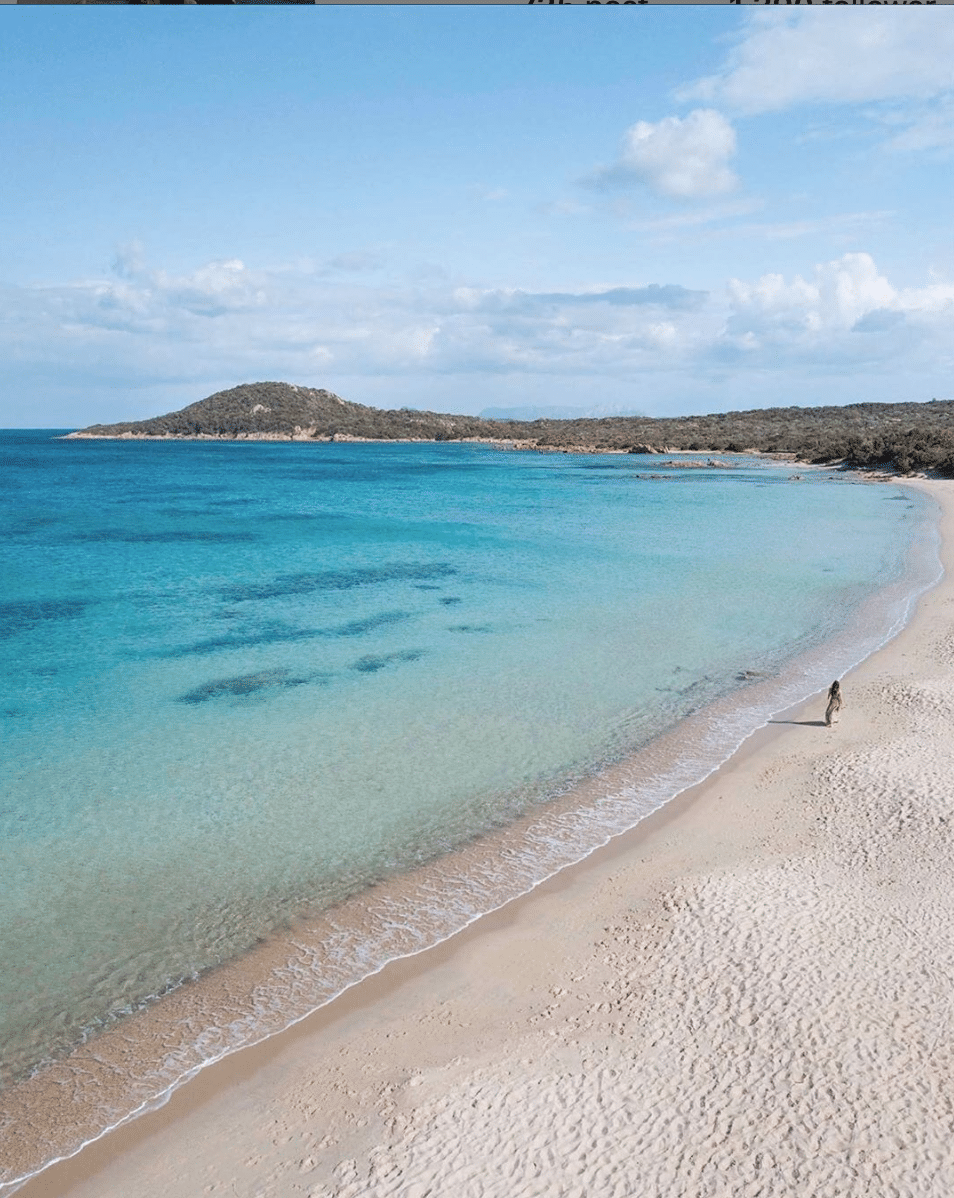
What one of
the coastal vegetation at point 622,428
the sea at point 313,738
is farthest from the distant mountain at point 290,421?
the sea at point 313,738

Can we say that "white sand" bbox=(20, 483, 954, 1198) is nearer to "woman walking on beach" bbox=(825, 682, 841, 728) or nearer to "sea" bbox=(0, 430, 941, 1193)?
"sea" bbox=(0, 430, 941, 1193)

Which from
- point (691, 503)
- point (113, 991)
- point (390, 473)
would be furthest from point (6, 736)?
point (390, 473)

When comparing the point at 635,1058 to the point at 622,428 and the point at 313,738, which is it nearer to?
the point at 313,738

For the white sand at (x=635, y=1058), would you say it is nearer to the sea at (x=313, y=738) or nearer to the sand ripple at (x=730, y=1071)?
the sand ripple at (x=730, y=1071)

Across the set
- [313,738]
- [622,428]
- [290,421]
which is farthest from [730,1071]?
[290,421]

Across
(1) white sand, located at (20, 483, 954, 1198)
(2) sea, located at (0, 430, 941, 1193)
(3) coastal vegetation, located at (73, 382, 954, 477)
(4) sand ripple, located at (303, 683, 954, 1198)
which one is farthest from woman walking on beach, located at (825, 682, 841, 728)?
(3) coastal vegetation, located at (73, 382, 954, 477)

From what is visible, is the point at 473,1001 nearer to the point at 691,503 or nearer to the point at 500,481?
the point at 691,503
